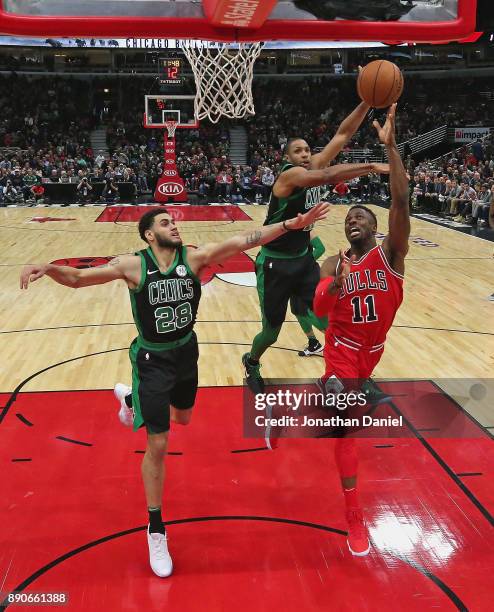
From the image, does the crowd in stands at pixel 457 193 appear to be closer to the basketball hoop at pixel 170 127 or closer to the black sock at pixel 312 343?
the basketball hoop at pixel 170 127

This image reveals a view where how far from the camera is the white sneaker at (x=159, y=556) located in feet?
11.0

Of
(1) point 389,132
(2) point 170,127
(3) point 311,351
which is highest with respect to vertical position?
(1) point 389,132

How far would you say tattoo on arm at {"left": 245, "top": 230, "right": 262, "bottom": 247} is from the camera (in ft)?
11.9

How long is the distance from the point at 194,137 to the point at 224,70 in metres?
20.1

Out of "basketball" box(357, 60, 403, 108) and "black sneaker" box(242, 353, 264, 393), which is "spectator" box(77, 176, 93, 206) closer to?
"black sneaker" box(242, 353, 264, 393)

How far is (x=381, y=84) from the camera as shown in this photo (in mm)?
4289

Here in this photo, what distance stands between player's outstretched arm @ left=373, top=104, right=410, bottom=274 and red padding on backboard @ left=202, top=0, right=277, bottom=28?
6.84ft

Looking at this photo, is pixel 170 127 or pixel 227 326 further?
pixel 170 127

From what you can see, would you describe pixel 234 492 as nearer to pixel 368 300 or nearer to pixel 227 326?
pixel 368 300

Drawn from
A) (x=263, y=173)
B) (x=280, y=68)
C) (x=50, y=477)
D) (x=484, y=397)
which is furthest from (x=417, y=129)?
(x=50, y=477)

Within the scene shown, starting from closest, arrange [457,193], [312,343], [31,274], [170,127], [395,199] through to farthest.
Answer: [31,274] < [395,199] < [312,343] < [457,193] < [170,127]

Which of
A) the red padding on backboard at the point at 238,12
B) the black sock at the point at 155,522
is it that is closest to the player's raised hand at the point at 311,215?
the black sock at the point at 155,522

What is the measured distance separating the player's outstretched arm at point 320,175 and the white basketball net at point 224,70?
3.51 metres

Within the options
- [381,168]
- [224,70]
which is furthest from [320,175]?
[224,70]
